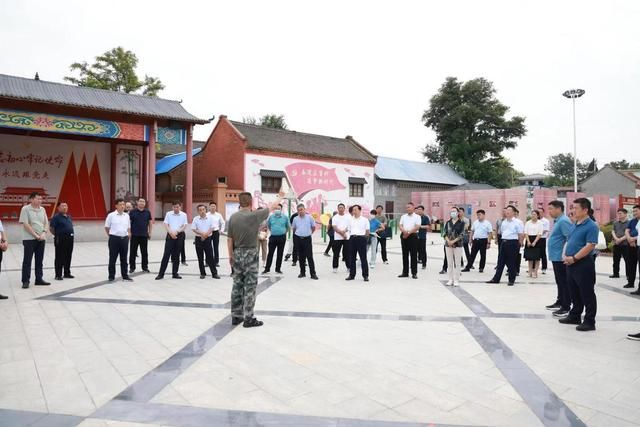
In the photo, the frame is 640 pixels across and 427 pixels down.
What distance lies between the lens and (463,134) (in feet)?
125

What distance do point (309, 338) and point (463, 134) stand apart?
36.7m

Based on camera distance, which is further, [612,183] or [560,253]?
[612,183]

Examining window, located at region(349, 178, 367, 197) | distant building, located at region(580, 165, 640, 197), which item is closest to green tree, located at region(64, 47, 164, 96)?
window, located at region(349, 178, 367, 197)

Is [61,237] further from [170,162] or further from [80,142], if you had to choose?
[170,162]

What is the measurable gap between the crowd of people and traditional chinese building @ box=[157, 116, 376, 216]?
12.3m

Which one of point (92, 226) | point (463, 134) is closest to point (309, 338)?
point (92, 226)

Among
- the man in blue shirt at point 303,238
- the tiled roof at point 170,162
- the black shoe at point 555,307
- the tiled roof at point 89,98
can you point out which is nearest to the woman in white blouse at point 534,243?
the black shoe at point 555,307

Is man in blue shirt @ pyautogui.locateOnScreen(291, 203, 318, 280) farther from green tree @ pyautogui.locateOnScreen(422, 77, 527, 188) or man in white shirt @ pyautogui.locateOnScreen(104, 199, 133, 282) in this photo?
green tree @ pyautogui.locateOnScreen(422, 77, 527, 188)

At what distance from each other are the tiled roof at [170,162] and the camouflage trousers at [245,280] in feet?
64.8

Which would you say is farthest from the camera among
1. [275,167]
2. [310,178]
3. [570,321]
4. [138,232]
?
[310,178]

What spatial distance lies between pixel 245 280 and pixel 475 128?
→ 1462 inches

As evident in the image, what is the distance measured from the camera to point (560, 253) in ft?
19.9

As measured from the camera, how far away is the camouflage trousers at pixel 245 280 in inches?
199

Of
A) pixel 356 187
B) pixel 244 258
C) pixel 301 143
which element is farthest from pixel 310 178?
pixel 244 258
